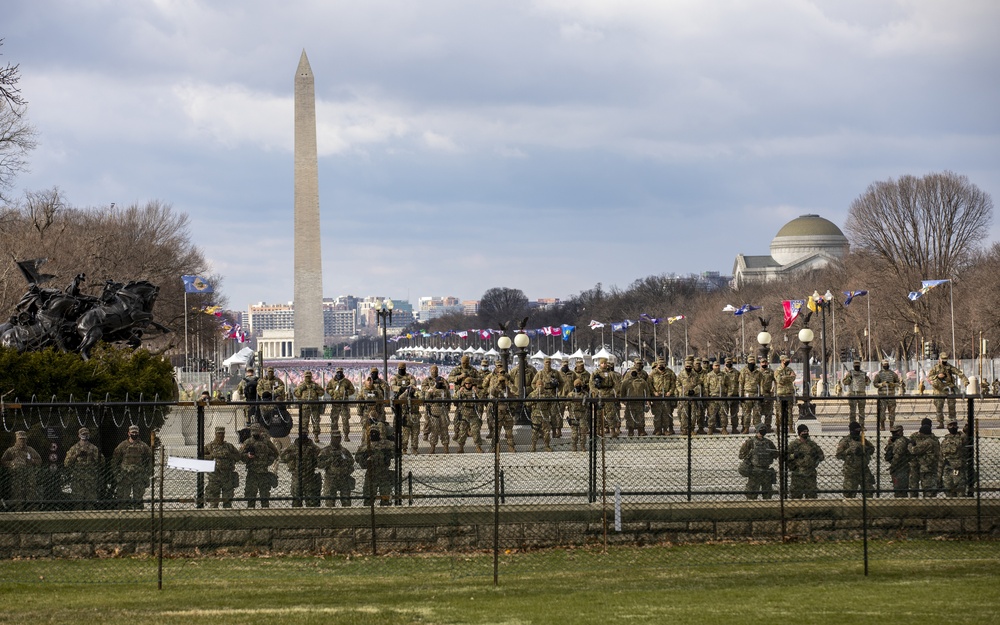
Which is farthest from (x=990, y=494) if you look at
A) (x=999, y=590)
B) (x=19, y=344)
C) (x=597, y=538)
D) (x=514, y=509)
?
(x=19, y=344)

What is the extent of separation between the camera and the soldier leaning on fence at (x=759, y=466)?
14938mm

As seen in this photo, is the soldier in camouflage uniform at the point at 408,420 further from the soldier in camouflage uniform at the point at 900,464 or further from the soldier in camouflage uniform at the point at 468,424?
the soldier in camouflage uniform at the point at 900,464

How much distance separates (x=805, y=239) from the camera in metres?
176

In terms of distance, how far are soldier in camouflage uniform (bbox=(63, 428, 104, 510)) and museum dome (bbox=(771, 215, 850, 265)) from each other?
164 meters

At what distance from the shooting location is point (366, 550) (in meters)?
14.5

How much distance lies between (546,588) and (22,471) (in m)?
6.25

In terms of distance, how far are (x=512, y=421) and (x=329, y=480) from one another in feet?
14.1

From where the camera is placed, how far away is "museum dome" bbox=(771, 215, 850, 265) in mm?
175000

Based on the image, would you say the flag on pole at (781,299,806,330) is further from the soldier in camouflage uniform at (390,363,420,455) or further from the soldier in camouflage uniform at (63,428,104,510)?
the soldier in camouflage uniform at (63,428,104,510)

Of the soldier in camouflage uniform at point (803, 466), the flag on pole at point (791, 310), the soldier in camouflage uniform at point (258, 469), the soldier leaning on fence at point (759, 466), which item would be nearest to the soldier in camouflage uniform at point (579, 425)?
the soldier leaning on fence at point (759, 466)

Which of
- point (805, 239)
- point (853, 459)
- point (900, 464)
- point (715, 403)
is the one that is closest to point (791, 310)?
point (715, 403)

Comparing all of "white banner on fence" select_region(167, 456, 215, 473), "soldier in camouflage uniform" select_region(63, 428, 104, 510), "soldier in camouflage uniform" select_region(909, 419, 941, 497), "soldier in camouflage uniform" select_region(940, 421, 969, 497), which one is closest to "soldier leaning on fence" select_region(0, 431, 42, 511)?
"soldier in camouflage uniform" select_region(63, 428, 104, 510)

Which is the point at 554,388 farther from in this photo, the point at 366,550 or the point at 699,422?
the point at 366,550

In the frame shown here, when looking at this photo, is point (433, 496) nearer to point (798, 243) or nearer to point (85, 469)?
point (85, 469)
